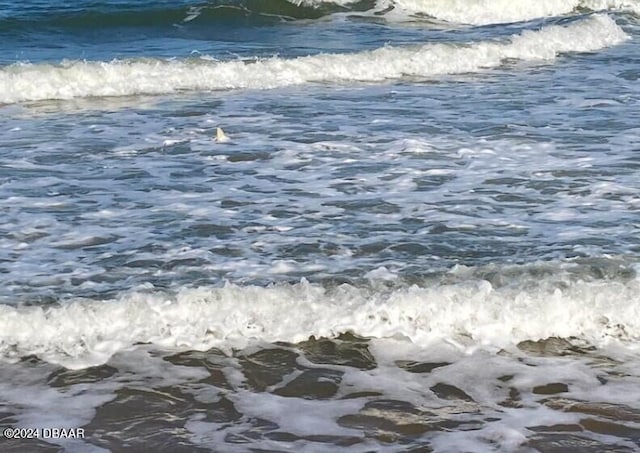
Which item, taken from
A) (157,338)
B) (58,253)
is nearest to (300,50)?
(58,253)

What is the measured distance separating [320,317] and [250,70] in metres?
8.02

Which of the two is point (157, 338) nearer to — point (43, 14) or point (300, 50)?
point (300, 50)

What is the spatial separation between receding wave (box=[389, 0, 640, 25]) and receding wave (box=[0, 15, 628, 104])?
5864 mm

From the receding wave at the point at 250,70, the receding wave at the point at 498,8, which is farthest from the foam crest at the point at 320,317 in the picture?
the receding wave at the point at 498,8

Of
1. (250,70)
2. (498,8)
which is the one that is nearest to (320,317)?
(250,70)

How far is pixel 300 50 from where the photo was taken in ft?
48.7

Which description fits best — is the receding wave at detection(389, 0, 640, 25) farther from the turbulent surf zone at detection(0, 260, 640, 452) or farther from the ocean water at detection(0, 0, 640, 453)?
the turbulent surf zone at detection(0, 260, 640, 452)

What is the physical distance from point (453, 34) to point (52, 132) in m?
9.14

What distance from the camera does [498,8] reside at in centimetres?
2122

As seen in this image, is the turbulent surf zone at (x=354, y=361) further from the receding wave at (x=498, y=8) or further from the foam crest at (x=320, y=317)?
the receding wave at (x=498, y=8)

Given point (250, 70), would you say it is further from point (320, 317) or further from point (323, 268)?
point (320, 317)

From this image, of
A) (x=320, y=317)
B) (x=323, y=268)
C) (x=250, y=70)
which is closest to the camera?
(x=320, y=317)

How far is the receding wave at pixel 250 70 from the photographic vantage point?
457 inches

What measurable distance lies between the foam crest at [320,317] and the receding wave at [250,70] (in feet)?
22.3
